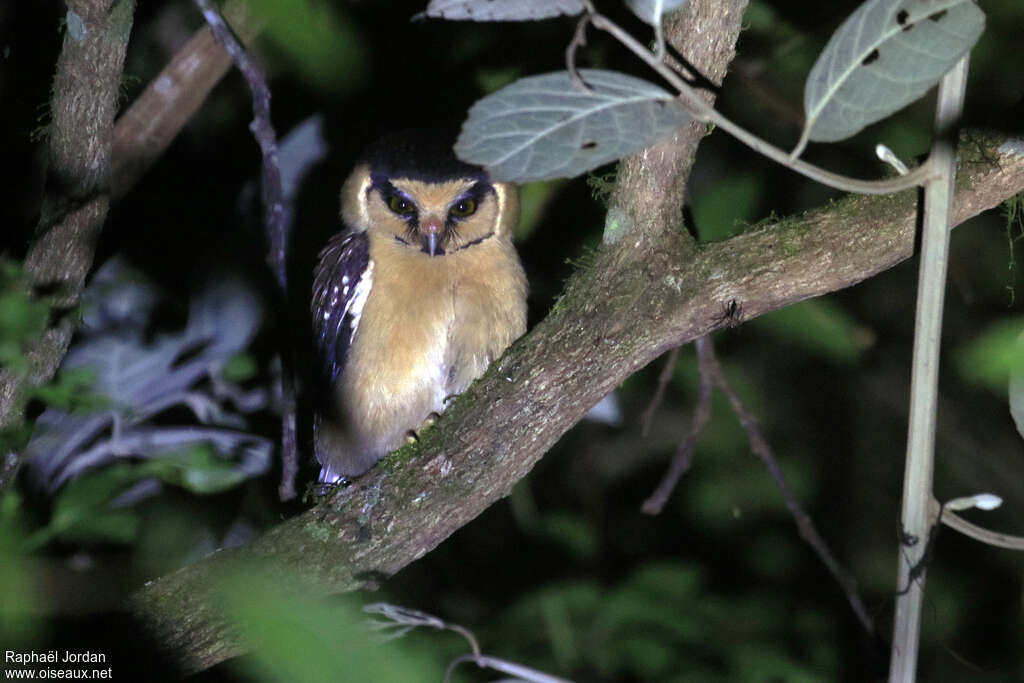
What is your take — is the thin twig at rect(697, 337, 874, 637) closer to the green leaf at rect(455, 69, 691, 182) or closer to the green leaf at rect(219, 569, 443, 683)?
the green leaf at rect(455, 69, 691, 182)

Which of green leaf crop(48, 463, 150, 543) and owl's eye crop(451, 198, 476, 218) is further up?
green leaf crop(48, 463, 150, 543)

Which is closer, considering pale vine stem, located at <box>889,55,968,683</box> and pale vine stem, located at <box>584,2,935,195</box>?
pale vine stem, located at <box>584,2,935,195</box>

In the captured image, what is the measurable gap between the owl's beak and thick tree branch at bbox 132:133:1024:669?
110 cm

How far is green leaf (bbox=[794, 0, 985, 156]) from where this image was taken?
4.08 feet

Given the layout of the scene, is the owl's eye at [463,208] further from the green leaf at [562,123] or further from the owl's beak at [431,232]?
the green leaf at [562,123]

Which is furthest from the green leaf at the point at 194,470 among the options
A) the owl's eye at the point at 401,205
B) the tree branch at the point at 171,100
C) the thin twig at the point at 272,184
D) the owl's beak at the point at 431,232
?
the tree branch at the point at 171,100

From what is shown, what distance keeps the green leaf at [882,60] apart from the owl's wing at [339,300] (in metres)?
2.25

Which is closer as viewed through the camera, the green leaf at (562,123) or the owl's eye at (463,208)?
the green leaf at (562,123)

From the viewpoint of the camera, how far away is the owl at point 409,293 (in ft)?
10.7

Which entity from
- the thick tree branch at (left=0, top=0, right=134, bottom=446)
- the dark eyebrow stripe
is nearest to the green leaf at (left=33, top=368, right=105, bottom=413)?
the thick tree branch at (left=0, top=0, right=134, bottom=446)

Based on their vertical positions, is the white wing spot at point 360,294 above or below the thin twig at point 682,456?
above

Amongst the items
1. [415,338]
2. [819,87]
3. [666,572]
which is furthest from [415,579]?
[819,87]

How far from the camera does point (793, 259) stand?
2.12 m

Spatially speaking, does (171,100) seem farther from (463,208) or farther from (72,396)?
(72,396)
